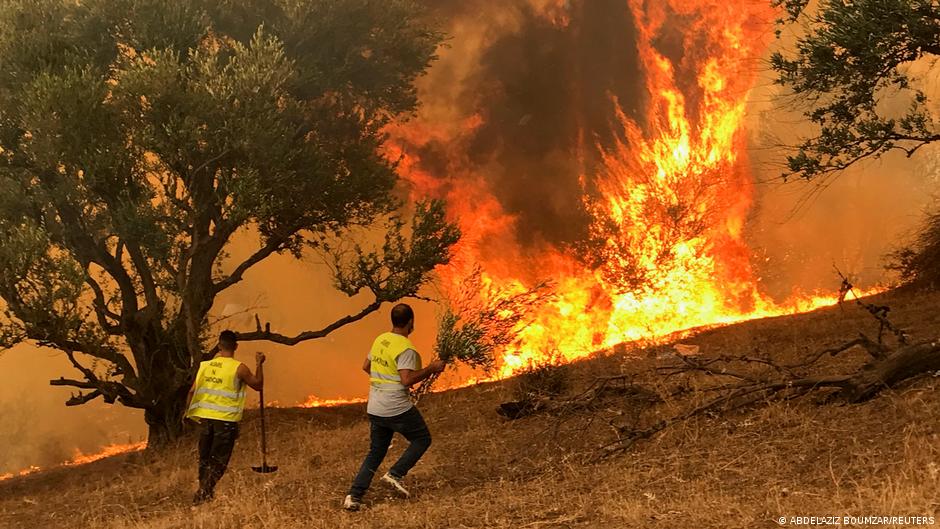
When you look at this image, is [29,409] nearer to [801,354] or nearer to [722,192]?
[722,192]

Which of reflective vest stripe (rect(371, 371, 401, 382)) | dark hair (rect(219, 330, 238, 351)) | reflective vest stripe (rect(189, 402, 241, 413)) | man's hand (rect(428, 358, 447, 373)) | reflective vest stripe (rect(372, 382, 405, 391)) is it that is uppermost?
dark hair (rect(219, 330, 238, 351))

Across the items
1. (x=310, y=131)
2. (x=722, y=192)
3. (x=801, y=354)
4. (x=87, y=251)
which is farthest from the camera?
(x=722, y=192)

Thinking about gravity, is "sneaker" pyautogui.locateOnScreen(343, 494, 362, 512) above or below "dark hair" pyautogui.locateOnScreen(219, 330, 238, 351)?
below

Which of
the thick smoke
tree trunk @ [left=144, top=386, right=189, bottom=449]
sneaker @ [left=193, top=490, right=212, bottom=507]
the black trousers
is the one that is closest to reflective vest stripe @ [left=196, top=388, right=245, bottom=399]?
the black trousers

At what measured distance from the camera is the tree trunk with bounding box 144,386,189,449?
19609 mm

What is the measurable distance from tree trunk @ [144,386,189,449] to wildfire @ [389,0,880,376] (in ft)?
39.5

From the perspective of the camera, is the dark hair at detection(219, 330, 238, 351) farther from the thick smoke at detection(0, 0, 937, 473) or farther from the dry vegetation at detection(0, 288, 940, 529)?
the thick smoke at detection(0, 0, 937, 473)

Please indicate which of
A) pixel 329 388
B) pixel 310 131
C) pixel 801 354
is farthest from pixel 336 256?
pixel 329 388

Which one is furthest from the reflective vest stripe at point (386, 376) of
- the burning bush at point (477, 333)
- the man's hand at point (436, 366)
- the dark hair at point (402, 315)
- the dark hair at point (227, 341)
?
the dark hair at point (227, 341)

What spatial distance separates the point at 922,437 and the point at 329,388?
39.1 m

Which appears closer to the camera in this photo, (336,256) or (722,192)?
(336,256)

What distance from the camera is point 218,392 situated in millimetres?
9992

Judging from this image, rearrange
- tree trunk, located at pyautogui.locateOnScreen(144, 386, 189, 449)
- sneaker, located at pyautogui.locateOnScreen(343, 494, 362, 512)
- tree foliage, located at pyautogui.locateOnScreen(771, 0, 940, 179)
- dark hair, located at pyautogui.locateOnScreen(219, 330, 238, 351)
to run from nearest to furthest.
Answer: sneaker, located at pyautogui.locateOnScreen(343, 494, 362, 512) → dark hair, located at pyautogui.locateOnScreen(219, 330, 238, 351) → tree foliage, located at pyautogui.locateOnScreen(771, 0, 940, 179) → tree trunk, located at pyautogui.locateOnScreen(144, 386, 189, 449)

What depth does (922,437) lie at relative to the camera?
8.02 m
